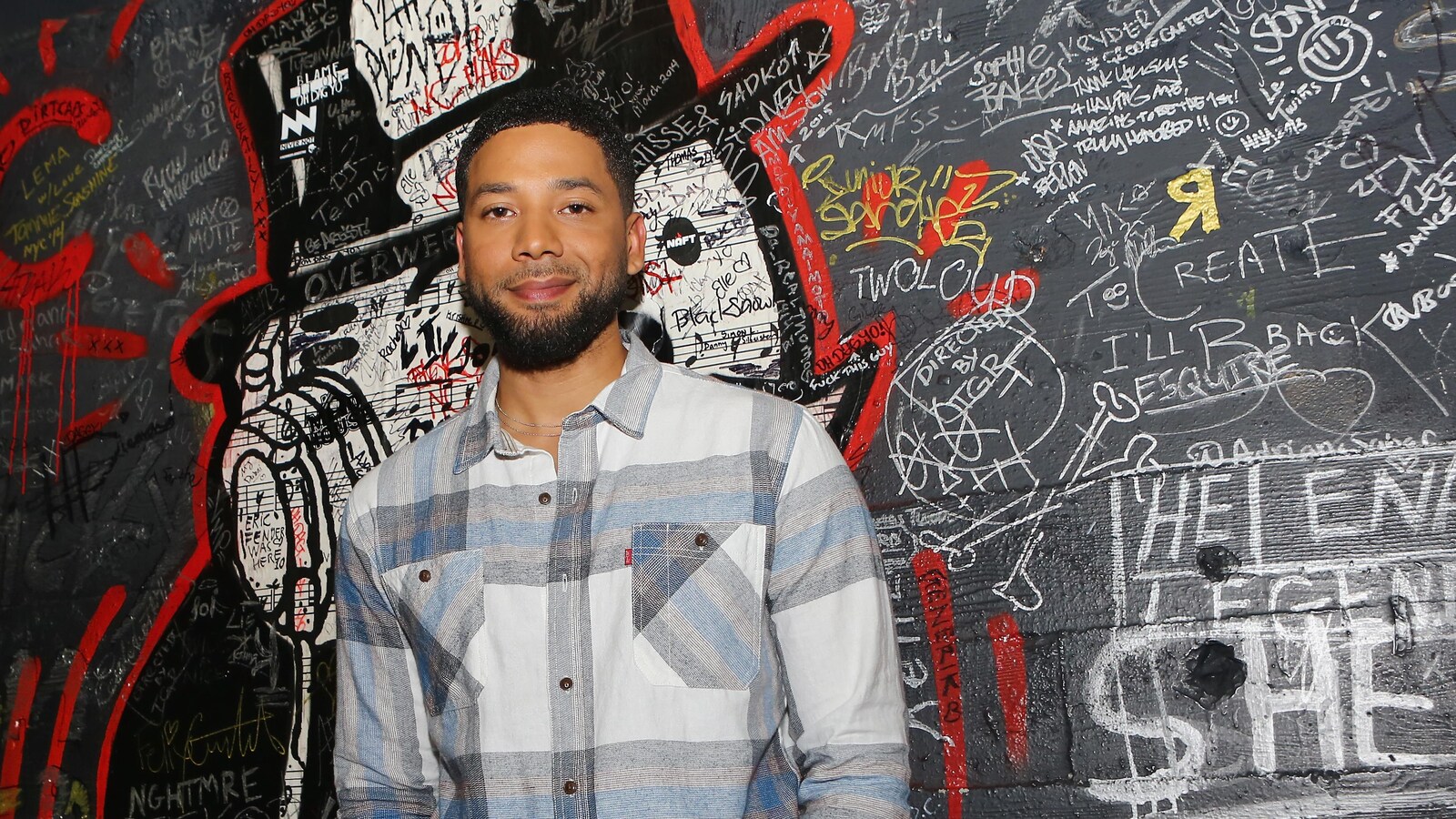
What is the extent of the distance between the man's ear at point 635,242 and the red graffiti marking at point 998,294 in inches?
28.6

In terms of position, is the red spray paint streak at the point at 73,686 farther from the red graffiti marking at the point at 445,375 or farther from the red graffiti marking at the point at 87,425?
the red graffiti marking at the point at 445,375

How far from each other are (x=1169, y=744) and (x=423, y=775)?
1426 mm

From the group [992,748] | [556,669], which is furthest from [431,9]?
[992,748]

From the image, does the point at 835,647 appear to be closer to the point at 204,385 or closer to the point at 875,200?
the point at 875,200

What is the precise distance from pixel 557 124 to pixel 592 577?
2.84 feet

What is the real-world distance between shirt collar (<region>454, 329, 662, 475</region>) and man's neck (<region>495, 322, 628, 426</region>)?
4 cm

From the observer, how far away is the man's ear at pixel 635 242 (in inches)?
84.2

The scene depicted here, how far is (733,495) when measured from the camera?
1.86 metres

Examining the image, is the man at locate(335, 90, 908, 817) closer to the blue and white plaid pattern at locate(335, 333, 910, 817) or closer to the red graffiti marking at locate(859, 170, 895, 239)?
the blue and white plaid pattern at locate(335, 333, 910, 817)

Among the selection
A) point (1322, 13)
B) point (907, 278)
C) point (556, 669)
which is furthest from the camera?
point (907, 278)

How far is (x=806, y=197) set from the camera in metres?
2.62

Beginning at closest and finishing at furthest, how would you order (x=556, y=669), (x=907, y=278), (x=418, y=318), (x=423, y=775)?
(x=556, y=669)
(x=423, y=775)
(x=907, y=278)
(x=418, y=318)

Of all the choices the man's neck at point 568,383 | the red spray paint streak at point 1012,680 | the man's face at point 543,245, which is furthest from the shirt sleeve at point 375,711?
the red spray paint streak at point 1012,680

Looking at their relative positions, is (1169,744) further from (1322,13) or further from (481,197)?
(481,197)
